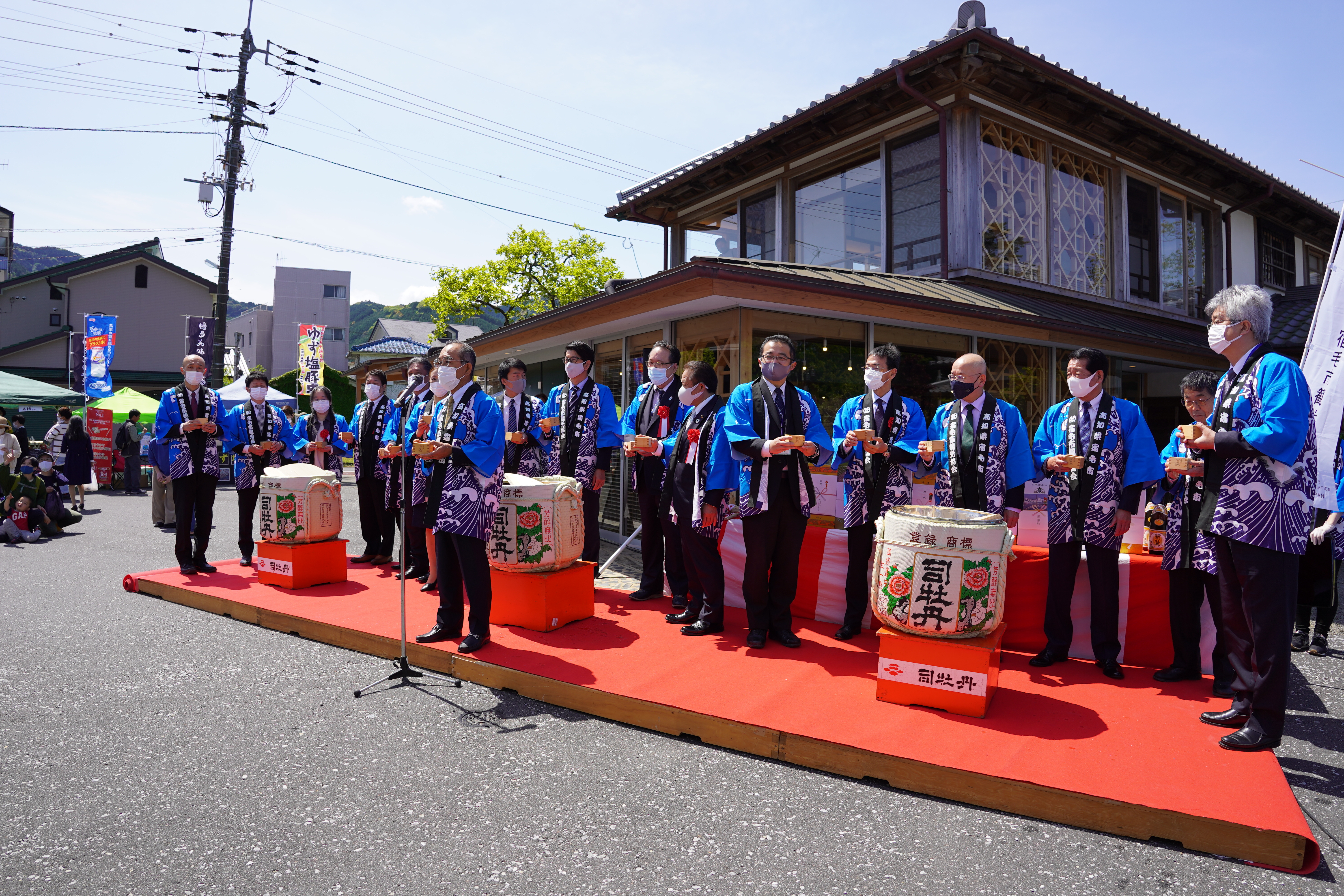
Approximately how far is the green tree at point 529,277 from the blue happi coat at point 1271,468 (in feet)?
94.8

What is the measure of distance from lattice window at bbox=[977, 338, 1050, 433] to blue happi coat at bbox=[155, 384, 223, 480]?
28.0 ft

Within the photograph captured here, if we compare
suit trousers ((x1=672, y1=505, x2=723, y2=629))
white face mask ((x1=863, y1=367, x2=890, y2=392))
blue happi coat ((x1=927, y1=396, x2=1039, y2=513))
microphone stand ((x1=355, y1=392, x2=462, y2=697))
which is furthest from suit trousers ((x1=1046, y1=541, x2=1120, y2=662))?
microphone stand ((x1=355, y1=392, x2=462, y2=697))

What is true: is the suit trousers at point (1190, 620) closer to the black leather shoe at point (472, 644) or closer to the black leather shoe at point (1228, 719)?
the black leather shoe at point (1228, 719)

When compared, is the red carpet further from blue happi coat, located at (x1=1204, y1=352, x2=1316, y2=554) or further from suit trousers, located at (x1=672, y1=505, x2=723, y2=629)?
blue happi coat, located at (x1=1204, y1=352, x2=1316, y2=554)

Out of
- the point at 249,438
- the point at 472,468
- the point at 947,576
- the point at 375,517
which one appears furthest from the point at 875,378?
the point at 249,438

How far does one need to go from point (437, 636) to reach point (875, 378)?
3184 mm

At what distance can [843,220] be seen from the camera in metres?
11.2

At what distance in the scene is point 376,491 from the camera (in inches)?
291

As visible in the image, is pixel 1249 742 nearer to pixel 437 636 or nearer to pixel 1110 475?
pixel 1110 475

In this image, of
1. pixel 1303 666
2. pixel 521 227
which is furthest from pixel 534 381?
pixel 521 227

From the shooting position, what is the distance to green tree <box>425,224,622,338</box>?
31.5m

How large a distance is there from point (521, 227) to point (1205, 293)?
2465cm

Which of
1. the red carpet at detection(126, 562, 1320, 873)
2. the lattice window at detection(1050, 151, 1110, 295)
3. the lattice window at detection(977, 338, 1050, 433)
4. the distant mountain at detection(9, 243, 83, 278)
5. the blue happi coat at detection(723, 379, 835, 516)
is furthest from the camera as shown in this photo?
the distant mountain at detection(9, 243, 83, 278)

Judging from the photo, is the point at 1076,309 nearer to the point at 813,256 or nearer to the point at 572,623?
the point at 813,256
